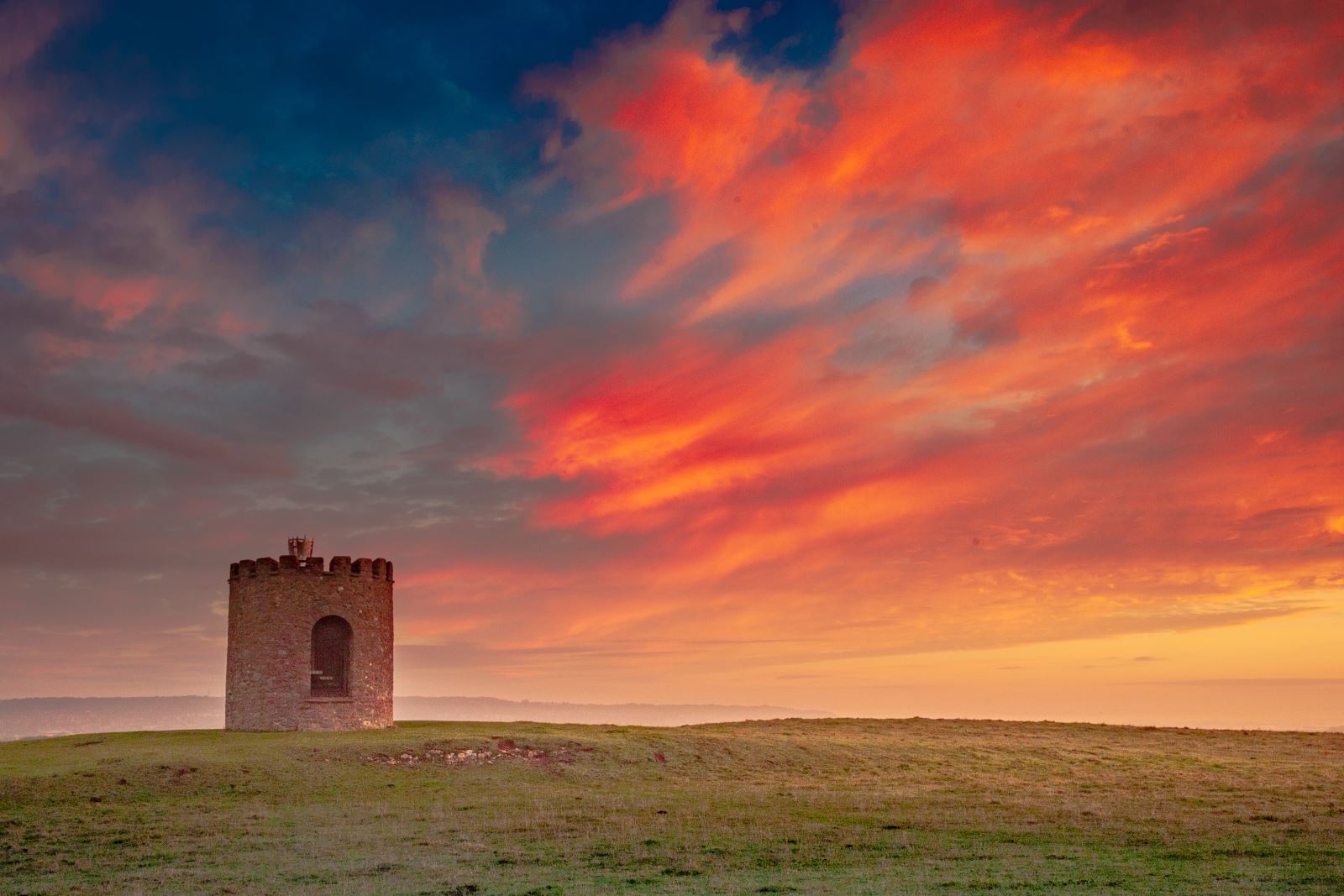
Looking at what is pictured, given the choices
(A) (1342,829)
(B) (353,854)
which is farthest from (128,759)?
(A) (1342,829)

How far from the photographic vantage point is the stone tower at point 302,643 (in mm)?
48031

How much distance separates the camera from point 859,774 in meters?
38.1

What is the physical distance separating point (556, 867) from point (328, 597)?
31.9m

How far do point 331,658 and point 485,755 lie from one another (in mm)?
19997

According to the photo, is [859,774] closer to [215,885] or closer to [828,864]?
[828,864]

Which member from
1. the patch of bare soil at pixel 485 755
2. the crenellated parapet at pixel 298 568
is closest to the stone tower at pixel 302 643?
the crenellated parapet at pixel 298 568

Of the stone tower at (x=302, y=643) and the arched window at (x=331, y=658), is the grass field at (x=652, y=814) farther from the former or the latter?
the arched window at (x=331, y=658)

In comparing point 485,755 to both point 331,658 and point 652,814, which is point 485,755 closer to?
point 652,814

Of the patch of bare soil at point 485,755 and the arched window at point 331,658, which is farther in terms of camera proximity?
the arched window at point 331,658

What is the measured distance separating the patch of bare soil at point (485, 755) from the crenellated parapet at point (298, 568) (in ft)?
45.4

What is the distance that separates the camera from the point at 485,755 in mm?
38281

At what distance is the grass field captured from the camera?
64.2 ft

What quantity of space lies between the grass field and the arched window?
610 cm

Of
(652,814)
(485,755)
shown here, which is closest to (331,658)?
(485,755)
